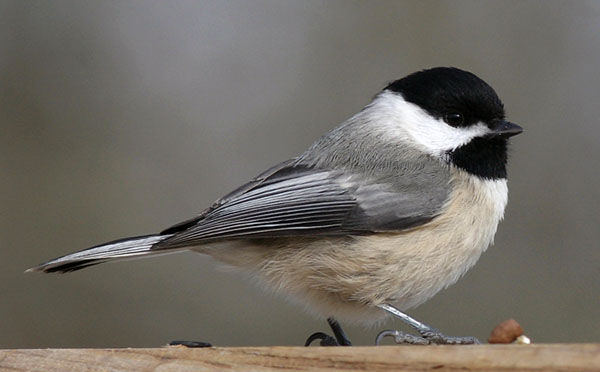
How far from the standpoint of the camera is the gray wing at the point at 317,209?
2.04 meters

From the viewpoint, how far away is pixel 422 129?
2.25 meters

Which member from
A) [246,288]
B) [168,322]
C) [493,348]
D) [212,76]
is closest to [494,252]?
[246,288]

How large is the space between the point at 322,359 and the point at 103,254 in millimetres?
805

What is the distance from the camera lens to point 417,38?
4.16m

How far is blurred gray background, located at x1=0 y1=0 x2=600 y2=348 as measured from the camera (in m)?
3.57

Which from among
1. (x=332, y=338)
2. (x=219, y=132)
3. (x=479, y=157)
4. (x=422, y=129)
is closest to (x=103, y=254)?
(x=332, y=338)

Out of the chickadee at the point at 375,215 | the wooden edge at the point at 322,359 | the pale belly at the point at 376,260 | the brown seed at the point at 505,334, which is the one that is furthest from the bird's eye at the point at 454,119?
the wooden edge at the point at 322,359

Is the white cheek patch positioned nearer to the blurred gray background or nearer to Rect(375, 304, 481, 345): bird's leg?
Rect(375, 304, 481, 345): bird's leg

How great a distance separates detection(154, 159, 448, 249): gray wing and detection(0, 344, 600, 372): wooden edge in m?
0.52

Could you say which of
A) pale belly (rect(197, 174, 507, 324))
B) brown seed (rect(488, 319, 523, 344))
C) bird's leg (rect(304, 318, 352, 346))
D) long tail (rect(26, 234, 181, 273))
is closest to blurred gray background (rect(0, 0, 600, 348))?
bird's leg (rect(304, 318, 352, 346))

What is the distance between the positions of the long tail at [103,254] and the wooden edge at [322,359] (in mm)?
435

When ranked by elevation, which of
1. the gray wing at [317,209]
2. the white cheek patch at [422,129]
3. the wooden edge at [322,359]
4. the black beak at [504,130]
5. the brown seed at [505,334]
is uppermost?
the white cheek patch at [422,129]

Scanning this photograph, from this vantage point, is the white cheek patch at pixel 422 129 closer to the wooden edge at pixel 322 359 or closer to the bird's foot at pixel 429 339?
the bird's foot at pixel 429 339

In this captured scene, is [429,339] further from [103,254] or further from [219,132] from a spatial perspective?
[219,132]
